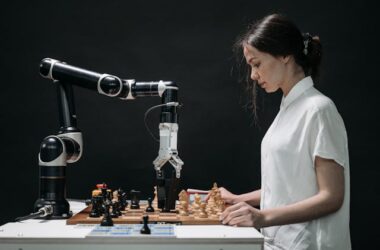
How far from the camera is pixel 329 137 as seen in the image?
1.67 metres

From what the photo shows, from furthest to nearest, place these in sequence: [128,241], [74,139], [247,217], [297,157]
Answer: [74,139] < [297,157] < [247,217] < [128,241]

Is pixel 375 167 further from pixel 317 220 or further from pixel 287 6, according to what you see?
pixel 317 220

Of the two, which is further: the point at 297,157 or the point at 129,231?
the point at 297,157

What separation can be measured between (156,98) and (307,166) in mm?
1379

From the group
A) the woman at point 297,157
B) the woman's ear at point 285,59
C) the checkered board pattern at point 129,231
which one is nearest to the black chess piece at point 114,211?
the checkered board pattern at point 129,231

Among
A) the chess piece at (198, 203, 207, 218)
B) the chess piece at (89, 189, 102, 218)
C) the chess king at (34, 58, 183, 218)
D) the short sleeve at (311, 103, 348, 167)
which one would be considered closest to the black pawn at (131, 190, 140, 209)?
the chess king at (34, 58, 183, 218)

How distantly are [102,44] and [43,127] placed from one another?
626 millimetres

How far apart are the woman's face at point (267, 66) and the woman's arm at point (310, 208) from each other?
425 millimetres

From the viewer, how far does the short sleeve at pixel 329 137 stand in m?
1.66

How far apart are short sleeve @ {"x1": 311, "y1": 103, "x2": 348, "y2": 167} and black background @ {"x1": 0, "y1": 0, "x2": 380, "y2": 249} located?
1182 mm

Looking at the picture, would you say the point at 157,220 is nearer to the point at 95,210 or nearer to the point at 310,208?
the point at 95,210

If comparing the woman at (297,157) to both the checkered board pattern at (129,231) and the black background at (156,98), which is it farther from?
the black background at (156,98)

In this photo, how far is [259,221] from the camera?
1637mm

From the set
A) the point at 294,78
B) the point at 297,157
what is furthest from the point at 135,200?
the point at 294,78
